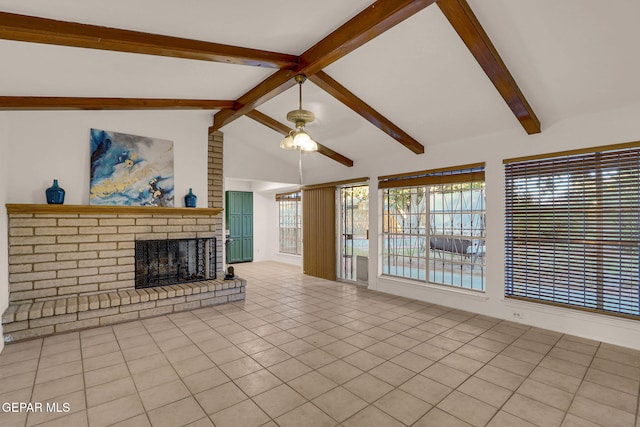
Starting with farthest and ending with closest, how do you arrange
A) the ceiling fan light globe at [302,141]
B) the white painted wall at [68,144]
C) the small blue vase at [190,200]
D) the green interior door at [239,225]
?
the green interior door at [239,225]
the small blue vase at [190,200]
the white painted wall at [68,144]
the ceiling fan light globe at [302,141]

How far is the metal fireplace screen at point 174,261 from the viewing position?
15.3 ft

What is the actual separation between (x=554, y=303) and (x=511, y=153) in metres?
1.91

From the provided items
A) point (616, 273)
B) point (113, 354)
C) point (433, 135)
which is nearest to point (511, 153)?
point (433, 135)

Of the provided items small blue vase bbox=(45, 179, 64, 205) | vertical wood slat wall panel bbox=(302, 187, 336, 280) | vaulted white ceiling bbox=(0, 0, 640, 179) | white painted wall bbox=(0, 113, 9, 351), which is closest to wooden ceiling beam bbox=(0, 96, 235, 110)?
vaulted white ceiling bbox=(0, 0, 640, 179)

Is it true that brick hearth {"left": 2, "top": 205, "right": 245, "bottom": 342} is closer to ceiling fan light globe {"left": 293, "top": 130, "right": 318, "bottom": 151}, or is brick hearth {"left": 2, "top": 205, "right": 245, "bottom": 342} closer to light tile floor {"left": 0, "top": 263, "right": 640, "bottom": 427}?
light tile floor {"left": 0, "top": 263, "right": 640, "bottom": 427}

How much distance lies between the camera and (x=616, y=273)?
3.30m


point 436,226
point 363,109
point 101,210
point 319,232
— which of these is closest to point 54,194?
point 101,210

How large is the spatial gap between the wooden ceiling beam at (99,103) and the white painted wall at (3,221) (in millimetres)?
491

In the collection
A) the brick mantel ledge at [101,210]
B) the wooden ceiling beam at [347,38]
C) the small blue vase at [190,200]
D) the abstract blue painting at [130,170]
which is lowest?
the brick mantel ledge at [101,210]

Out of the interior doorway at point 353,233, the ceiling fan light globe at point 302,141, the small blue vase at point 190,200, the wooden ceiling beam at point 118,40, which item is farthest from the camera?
the interior doorway at point 353,233

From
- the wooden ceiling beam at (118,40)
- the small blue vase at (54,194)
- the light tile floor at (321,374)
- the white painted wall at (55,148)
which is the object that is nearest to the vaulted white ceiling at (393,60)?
the wooden ceiling beam at (118,40)

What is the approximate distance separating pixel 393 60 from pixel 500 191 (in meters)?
2.31

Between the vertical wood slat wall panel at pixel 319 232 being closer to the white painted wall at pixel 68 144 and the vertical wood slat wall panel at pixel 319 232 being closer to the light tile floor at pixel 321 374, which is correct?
the light tile floor at pixel 321 374

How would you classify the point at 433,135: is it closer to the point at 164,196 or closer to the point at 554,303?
the point at 554,303
